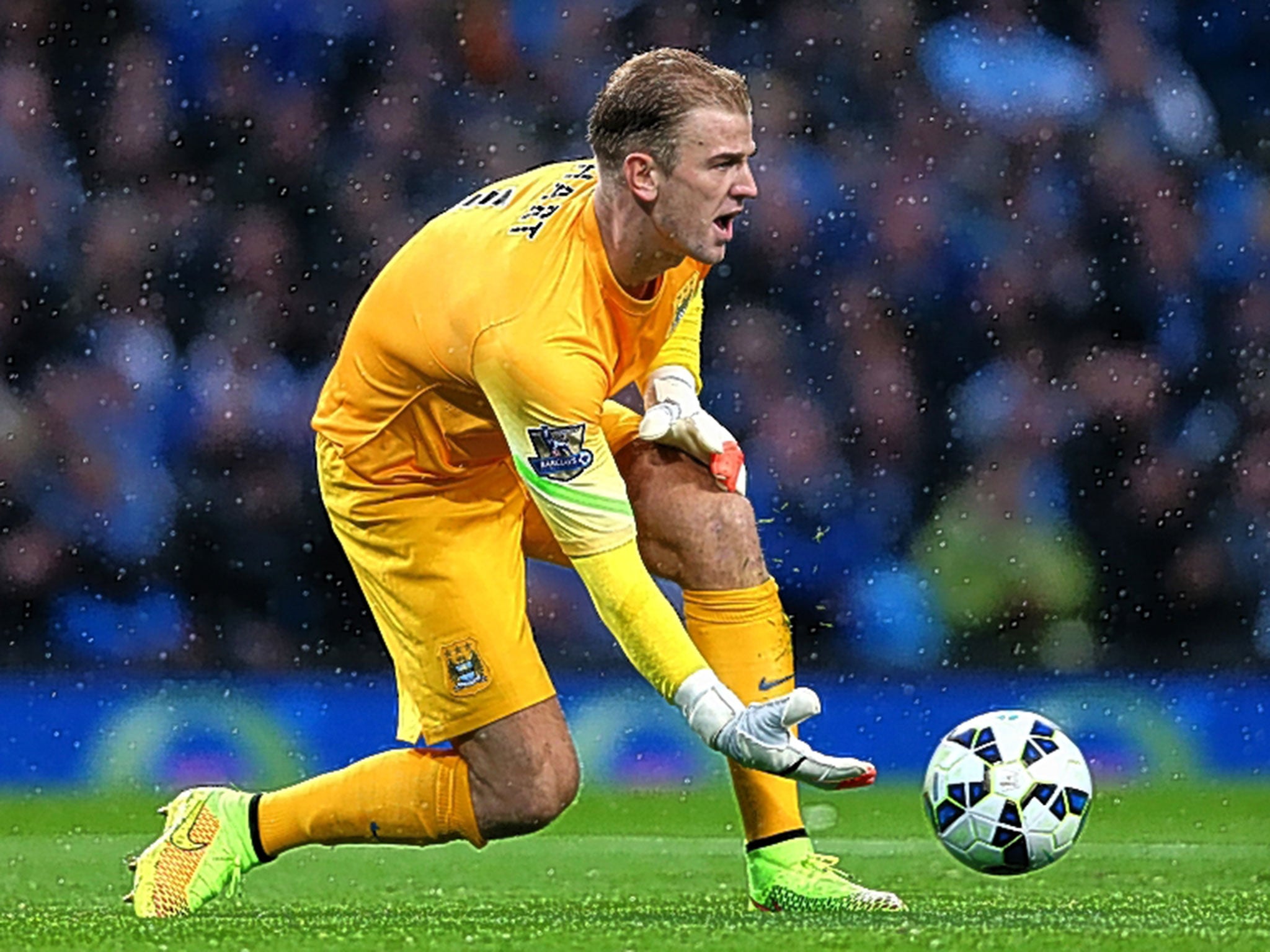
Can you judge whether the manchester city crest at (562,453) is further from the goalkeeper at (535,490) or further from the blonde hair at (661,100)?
the blonde hair at (661,100)

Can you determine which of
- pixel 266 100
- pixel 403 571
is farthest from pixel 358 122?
pixel 403 571

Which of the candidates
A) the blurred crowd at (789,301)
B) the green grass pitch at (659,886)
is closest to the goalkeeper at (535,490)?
the green grass pitch at (659,886)

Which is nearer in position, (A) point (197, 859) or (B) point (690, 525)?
(B) point (690, 525)

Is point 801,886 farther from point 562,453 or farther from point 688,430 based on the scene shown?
point 562,453

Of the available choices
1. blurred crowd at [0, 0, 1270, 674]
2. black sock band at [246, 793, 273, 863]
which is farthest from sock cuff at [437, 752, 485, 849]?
blurred crowd at [0, 0, 1270, 674]

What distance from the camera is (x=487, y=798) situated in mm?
4230

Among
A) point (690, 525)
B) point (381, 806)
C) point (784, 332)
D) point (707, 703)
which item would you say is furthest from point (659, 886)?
point (784, 332)

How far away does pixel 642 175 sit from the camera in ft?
12.5

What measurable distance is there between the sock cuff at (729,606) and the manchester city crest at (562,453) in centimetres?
60

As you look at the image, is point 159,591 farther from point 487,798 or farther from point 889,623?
point 487,798

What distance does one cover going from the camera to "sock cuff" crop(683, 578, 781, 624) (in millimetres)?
4160

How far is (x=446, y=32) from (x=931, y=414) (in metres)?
2.56

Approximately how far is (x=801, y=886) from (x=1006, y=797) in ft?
1.33

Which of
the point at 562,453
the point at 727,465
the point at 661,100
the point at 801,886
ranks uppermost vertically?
the point at 661,100
